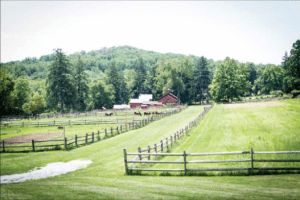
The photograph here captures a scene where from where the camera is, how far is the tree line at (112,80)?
47.3 feet

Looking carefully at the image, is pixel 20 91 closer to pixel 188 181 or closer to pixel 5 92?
pixel 5 92

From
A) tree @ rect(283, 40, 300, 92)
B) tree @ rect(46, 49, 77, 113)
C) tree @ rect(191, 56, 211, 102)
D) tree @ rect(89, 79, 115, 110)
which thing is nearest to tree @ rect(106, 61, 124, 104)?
tree @ rect(89, 79, 115, 110)

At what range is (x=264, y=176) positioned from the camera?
9.04m

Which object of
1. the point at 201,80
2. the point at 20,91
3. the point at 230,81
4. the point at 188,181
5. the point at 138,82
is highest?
the point at 138,82

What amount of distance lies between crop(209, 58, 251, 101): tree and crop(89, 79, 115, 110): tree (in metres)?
Result: 43.0

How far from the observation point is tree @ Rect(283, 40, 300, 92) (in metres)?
8.95

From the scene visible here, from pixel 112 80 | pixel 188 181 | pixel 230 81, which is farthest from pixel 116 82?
pixel 188 181

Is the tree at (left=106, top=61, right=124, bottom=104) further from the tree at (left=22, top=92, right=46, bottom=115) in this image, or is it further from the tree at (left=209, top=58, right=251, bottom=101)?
the tree at (left=22, top=92, right=46, bottom=115)

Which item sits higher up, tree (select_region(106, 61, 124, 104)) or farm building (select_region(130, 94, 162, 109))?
tree (select_region(106, 61, 124, 104))

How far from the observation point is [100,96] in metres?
80.9

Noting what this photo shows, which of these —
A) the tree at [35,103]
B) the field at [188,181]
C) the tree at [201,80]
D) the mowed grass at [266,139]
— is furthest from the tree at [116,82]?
the mowed grass at [266,139]

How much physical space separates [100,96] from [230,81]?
48.7m

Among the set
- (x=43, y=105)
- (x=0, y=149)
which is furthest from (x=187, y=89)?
A: (x=0, y=149)

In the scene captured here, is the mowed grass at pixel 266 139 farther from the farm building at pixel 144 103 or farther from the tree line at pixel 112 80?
the farm building at pixel 144 103
